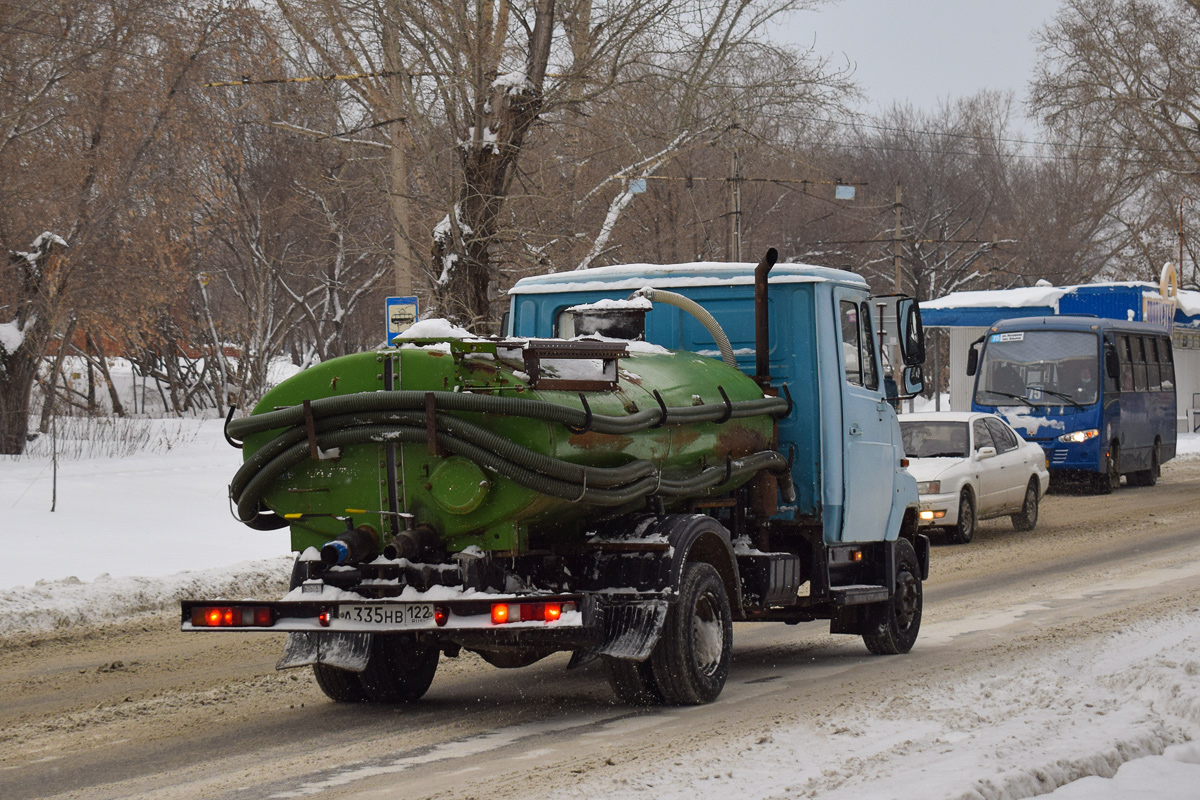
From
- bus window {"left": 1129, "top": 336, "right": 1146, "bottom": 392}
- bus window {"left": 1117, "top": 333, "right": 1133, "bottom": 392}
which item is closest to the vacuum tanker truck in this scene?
bus window {"left": 1117, "top": 333, "right": 1133, "bottom": 392}

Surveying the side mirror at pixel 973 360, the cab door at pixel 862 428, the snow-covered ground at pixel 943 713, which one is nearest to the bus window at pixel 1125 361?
the side mirror at pixel 973 360

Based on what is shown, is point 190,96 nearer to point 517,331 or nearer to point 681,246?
point 517,331

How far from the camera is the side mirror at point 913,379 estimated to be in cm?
992

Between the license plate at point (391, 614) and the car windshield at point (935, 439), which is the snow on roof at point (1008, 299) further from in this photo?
the license plate at point (391, 614)

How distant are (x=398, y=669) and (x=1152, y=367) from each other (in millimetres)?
24133

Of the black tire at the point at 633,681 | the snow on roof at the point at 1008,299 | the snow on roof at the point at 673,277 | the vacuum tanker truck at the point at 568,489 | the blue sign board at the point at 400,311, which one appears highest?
the snow on roof at the point at 1008,299

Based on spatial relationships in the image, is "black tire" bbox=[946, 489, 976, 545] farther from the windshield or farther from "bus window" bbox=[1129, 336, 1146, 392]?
"bus window" bbox=[1129, 336, 1146, 392]

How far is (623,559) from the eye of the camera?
7.31 metres

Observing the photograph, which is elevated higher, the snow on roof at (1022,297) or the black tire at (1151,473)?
the snow on roof at (1022,297)

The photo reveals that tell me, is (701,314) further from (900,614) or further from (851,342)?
(900,614)

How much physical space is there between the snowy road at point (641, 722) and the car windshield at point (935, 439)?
23.7ft

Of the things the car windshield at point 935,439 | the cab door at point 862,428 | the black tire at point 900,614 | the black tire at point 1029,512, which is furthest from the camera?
the black tire at point 1029,512

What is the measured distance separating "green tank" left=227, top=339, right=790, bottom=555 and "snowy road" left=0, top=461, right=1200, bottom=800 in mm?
988

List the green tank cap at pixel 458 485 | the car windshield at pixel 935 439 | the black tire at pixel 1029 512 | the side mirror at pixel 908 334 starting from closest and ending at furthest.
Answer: the green tank cap at pixel 458 485, the side mirror at pixel 908 334, the car windshield at pixel 935 439, the black tire at pixel 1029 512
